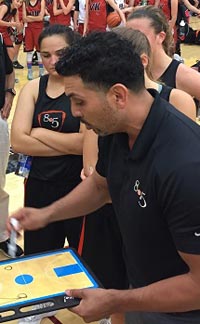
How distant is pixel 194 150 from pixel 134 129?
0.21m

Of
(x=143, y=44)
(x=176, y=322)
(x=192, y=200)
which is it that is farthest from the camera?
(x=143, y=44)

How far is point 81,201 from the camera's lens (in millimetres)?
1936

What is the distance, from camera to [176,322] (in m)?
1.67

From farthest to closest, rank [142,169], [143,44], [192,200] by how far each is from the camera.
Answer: [143,44] < [142,169] < [192,200]

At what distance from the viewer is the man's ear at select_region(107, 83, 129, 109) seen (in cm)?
140

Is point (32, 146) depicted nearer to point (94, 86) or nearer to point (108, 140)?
point (108, 140)

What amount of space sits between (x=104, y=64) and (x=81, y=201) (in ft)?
2.23

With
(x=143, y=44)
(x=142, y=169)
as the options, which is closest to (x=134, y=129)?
(x=142, y=169)

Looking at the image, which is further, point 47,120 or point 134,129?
point 47,120

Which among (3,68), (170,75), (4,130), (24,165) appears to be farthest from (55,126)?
(3,68)

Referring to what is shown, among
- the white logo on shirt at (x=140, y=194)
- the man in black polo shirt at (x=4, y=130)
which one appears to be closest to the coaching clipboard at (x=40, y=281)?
the white logo on shirt at (x=140, y=194)

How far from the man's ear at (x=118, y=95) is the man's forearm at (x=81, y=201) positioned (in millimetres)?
543

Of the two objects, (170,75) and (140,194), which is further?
(170,75)

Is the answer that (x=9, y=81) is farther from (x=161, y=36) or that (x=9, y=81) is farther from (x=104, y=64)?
(x=104, y=64)
